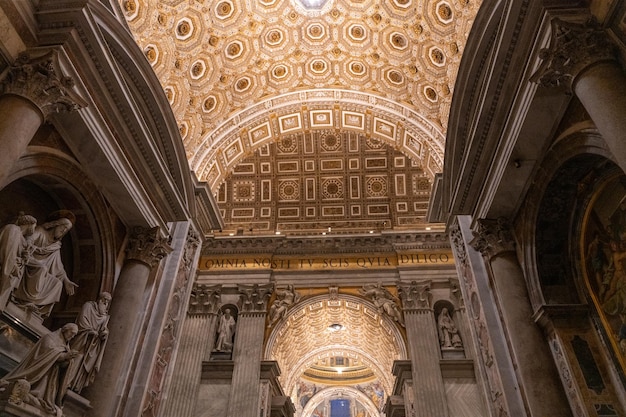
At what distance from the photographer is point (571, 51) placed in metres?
4.67

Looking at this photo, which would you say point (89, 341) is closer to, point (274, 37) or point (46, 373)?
point (46, 373)

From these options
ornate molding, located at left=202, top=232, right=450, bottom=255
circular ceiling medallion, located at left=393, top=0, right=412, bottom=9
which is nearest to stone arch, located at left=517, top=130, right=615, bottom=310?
circular ceiling medallion, located at left=393, top=0, right=412, bottom=9

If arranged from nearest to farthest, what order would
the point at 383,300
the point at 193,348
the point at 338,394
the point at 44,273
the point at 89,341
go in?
the point at 44,273 → the point at 89,341 → the point at 193,348 → the point at 383,300 → the point at 338,394

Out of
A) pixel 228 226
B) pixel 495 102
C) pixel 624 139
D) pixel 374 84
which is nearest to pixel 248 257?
pixel 228 226

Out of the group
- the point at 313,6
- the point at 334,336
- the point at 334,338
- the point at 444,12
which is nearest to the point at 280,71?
the point at 313,6

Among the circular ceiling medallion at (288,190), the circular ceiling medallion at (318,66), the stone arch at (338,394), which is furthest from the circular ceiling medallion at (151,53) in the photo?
the stone arch at (338,394)

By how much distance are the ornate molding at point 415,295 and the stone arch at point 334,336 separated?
77 centimetres

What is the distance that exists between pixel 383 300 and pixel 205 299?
5.71 m

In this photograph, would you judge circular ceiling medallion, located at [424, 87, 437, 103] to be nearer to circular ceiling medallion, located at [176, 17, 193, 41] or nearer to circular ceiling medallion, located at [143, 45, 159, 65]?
circular ceiling medallion, located at [176, 17, 193, 41]

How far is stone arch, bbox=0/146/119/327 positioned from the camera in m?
6.07

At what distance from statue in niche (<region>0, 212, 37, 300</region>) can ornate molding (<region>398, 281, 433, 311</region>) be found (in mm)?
11238

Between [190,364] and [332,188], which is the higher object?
[332,188]

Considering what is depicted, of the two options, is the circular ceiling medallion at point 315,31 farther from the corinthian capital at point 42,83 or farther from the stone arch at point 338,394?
the stone arch at point 338,394

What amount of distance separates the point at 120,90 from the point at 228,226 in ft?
38.3
